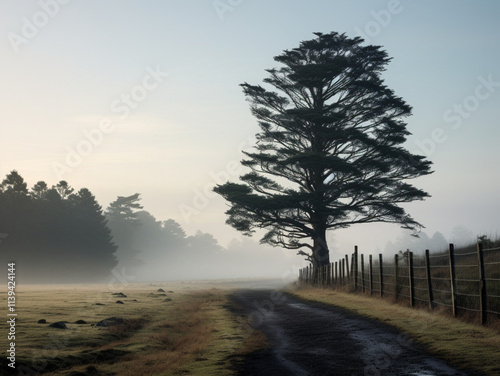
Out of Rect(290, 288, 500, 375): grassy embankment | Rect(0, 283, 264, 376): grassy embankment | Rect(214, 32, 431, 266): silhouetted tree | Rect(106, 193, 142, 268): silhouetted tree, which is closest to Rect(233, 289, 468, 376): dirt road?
Rect(290, 288, 500, 375): grassy embankment

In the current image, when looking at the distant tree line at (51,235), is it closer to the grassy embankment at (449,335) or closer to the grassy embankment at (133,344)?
the grassy embankment at (133,344)

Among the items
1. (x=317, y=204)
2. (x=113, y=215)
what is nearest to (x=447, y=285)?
(x=317, y=204)

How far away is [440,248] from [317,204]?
1213cm

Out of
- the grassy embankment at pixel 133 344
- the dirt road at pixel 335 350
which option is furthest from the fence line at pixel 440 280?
the grassy embankment at pixel 133 344

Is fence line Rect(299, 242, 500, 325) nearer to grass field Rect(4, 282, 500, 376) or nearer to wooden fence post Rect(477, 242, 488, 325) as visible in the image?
wooden fence post Rect(477, 242, 488, 325)

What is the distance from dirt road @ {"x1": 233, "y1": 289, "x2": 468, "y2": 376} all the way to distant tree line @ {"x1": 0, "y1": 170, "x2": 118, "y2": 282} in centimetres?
7269

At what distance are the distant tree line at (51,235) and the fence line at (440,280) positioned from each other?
199 ft

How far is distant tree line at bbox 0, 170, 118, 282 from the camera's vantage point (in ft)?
278

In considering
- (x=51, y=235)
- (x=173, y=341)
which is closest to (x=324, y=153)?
(x=173, y=341)

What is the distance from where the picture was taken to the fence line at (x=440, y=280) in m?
17.2

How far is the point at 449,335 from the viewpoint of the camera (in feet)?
50.5

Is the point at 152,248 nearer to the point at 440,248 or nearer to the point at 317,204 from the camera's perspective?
the point at 317,204

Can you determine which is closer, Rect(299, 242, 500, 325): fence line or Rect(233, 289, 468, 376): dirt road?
Rect(233, 289, 468, 376): dirt road

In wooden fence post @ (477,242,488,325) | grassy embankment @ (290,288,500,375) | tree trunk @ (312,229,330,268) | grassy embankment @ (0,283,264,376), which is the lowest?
grassy embankment @ (0,283,264,376)
